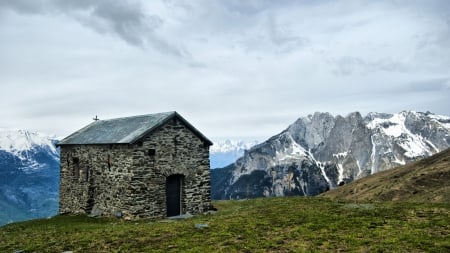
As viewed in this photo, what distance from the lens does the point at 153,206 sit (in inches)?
1156

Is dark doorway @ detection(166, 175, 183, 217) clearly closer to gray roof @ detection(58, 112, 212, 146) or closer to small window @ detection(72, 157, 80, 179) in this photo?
gray roof @ detection(58, 112, 212, 146)

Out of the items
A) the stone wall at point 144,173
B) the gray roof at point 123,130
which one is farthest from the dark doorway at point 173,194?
the gray roof at point 123,130

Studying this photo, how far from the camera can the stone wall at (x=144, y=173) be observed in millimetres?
28891

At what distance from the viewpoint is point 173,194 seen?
31156 mm

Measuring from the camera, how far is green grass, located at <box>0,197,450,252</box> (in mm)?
14844

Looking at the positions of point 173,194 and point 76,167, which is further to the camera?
point 76,167

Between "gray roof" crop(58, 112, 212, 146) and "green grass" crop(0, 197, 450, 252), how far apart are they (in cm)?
926

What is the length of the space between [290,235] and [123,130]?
20.1 meters

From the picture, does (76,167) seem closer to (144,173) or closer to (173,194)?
(144,173)

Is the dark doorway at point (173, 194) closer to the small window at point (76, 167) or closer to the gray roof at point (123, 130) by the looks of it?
the gray roof at point (123, 130)

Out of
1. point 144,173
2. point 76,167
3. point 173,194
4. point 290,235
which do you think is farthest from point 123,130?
point 290,235

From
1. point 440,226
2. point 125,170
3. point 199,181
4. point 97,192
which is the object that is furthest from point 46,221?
point 440,226

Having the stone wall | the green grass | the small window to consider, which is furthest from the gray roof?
the green grass

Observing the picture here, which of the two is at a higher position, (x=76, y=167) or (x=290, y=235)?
(x=76, y=167)
